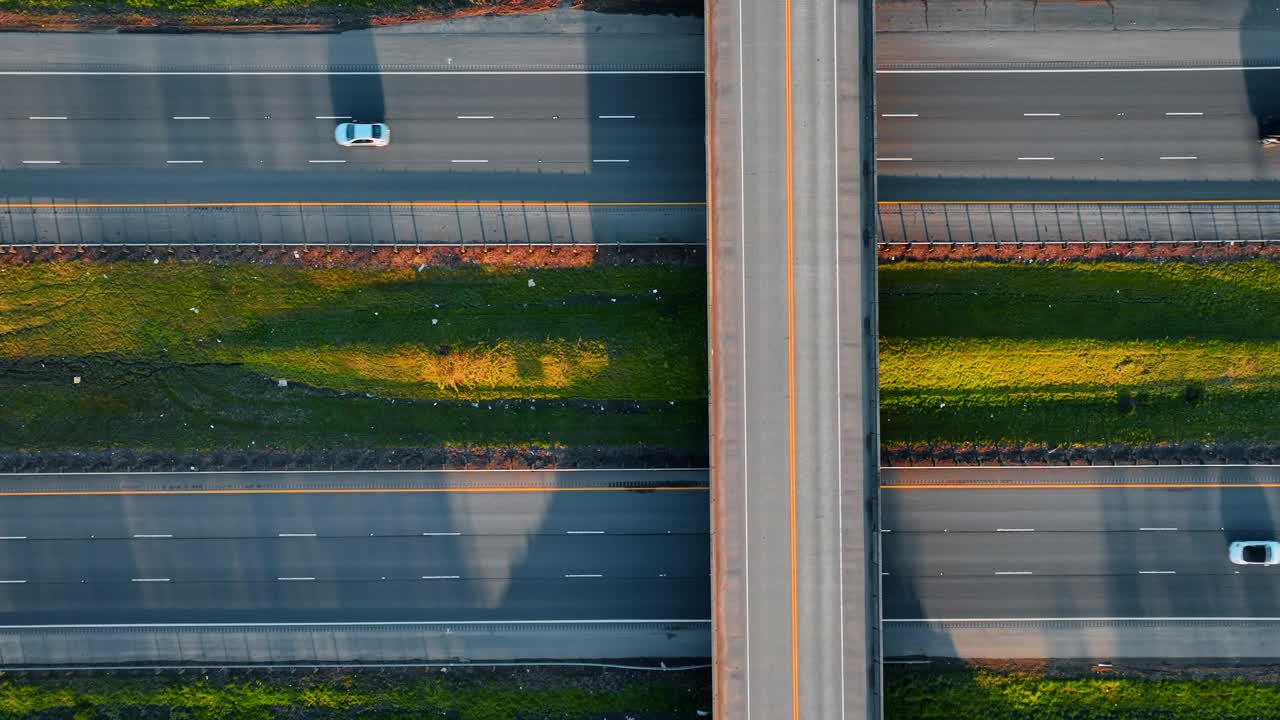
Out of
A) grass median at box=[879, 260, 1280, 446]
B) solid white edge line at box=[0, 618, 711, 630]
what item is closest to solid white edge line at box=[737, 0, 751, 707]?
solid white edge line at box=[0, 618, 711, 630]

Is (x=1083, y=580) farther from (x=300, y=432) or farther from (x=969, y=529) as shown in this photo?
(x=300, y=432)

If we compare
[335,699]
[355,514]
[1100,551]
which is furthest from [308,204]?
[1100,551]

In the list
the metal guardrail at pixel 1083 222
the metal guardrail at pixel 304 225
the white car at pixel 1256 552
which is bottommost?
the white car at pixel 1256 552

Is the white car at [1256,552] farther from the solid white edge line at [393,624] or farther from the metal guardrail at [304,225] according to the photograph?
the metal guardrail at [304,225]

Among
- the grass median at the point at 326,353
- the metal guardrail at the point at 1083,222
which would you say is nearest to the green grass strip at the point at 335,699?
the grass median at the point at 326,353

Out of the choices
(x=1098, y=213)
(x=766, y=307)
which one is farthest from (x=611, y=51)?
(x=1098, y=213)

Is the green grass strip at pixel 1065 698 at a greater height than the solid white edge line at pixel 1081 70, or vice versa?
the solid white edge line at pixel 1081 70

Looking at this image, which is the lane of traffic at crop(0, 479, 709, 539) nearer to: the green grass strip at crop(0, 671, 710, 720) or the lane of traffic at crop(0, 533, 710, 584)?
the lane of traffic at crop(0, 533, 710, 584)
